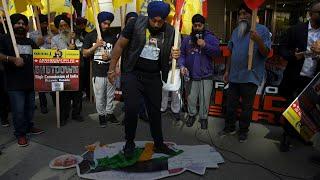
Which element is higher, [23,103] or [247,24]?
[247,24]

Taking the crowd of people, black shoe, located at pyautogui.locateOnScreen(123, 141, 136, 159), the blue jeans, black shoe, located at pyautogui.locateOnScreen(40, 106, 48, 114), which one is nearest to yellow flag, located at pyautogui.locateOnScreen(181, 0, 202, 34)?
the crowd of people

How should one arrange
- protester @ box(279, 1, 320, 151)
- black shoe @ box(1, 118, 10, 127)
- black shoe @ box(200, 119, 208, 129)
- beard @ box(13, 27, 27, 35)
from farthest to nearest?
black shoe @ box(1, 118, 10, 127) → black shoe @ box(200, 119, 208, 129) → beard @ box(13, 27, 27, 35) → protester @ box(279, 1, 320, 151)

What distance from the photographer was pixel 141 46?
4312 millimetres

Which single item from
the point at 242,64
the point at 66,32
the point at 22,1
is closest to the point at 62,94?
the point at 66,32

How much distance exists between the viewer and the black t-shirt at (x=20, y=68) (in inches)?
199

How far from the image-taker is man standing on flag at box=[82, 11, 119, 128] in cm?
589

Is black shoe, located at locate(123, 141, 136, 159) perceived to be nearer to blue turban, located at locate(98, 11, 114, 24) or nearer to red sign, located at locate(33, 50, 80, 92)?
red sign, located at locate(33, 50, 80, 92)

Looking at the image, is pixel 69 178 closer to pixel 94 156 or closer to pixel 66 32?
pixel 94 156

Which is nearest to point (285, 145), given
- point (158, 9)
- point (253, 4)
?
point (253, 4)

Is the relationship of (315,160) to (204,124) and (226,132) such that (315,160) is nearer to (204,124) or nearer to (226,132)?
(226,132)

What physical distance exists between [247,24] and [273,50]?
1718 millimetres

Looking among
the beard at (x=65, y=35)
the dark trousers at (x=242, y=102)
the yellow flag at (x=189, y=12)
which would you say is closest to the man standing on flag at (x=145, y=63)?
the dark trousers at (x=242, y=102)

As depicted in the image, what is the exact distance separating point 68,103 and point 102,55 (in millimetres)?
1227

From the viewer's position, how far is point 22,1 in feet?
19.6
